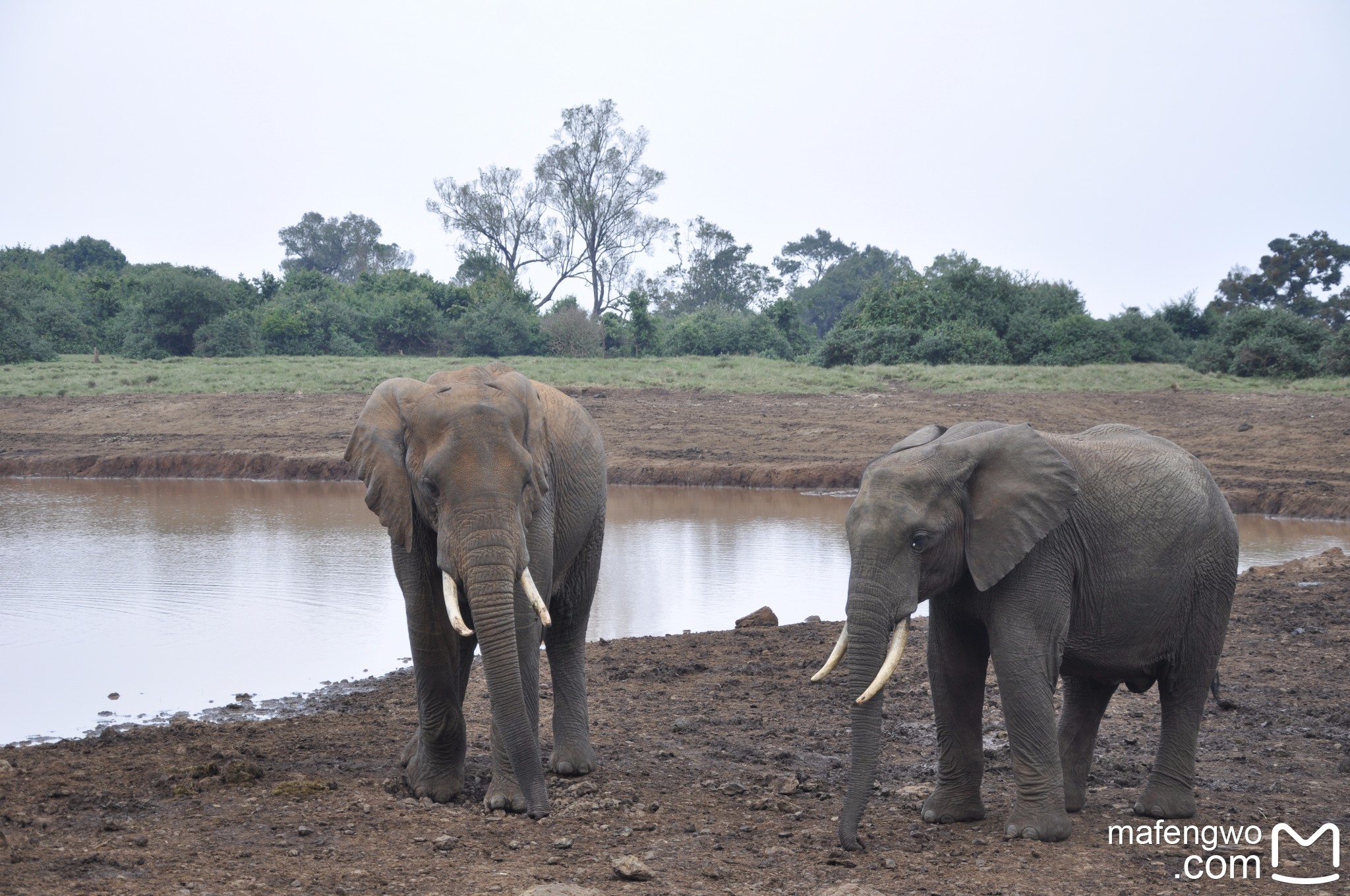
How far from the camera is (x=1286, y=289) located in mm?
51625

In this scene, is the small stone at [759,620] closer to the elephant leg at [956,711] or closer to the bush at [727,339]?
the elephant leg at [956,711]

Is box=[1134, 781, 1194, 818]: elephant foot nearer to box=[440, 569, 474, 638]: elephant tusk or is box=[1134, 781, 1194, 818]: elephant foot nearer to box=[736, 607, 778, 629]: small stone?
box=[440, 569, 474, 638]: elephant tusk

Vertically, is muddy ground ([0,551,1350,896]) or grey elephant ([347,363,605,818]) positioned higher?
grey elephant ([347,363,605,818])

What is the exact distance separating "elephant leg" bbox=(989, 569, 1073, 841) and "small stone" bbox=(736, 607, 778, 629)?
216 inches

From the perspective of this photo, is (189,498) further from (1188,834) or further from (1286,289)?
(1286,289)

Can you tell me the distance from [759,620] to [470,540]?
5.85m

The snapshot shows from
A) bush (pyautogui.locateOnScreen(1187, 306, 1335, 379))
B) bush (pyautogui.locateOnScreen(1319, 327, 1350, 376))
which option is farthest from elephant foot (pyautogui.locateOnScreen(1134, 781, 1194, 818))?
bush (pyautogui.locateOnScreen(1187, 306, 1335, 379))

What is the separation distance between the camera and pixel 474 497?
5.64m

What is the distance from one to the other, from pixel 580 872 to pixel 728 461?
61.0ft

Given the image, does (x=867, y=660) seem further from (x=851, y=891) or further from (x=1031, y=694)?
(x=851, y=891)

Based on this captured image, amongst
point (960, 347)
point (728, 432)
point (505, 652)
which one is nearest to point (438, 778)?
point (505, 652)

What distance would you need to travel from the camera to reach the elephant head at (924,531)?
5.32 meters

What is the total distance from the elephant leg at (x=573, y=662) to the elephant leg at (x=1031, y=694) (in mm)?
2324

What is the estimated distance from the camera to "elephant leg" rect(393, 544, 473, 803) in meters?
A: 6.04
